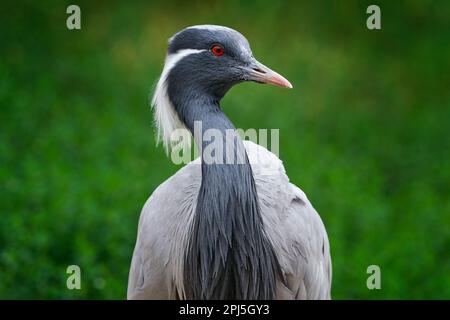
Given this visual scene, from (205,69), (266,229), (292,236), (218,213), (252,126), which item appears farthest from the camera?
(252,126)

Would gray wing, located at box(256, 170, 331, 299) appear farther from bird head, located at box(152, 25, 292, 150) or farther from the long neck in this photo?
bird head, located at box(152, 25, 292, 150)

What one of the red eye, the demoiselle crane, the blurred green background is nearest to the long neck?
the demoiselle crane

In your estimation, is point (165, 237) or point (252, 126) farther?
point (252, 126)

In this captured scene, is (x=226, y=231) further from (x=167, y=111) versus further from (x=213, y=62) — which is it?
(x=213, y=62)

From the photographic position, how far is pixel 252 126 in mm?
8883

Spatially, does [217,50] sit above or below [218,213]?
above

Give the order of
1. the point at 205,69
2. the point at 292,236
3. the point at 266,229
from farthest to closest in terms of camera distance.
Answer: the point at 292,236 → the point at 266,229 → the point at 205,69

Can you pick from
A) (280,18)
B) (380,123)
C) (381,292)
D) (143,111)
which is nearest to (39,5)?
(143,111)

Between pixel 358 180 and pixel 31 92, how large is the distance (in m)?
3.72

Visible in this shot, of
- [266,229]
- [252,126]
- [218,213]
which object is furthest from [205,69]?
[252,126]

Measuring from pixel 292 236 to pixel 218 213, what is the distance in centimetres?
59

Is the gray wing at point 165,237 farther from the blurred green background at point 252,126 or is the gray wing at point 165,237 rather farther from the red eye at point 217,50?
the blurred green background at point 252,126

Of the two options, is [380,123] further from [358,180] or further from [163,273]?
[163,273]

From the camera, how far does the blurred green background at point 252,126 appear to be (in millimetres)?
6625
